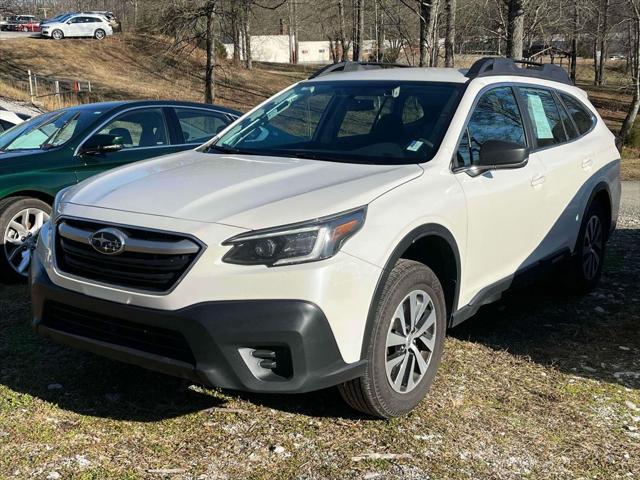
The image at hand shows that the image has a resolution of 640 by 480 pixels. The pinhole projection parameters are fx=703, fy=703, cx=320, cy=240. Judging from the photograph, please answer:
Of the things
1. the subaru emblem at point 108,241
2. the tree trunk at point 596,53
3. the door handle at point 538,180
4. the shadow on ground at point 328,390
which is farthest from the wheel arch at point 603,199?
the tree trunk at point 596,53

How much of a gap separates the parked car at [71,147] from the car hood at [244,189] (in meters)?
1.99

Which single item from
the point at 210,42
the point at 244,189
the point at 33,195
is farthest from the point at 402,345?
the point at 210,42

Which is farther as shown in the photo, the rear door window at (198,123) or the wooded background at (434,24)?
the wooded background at (434,24)

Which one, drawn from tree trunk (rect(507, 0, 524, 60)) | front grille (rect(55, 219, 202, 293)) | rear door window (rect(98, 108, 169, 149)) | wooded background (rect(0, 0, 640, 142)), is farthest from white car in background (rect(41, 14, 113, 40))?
front grille (rect(55, 219, 202, 293))

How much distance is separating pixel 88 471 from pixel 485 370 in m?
2.41

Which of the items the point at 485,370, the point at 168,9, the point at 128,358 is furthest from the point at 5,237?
the point at 168,9

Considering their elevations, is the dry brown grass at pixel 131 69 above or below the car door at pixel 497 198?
above

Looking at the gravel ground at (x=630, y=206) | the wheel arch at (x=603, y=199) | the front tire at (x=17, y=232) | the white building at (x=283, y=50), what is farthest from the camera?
the white building at (x=283, y=50)

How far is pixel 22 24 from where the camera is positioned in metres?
55.6

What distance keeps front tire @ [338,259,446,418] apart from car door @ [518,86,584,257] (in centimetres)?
154

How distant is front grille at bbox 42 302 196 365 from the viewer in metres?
3.12

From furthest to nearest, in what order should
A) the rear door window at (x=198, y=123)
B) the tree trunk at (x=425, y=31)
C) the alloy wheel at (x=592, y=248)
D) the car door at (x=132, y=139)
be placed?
the tree trunk at (x=425, y=31), the rear door window at (x=198, y=123), the car door at (x=132, y=139), the alloy wheel at (x=592, y=248)

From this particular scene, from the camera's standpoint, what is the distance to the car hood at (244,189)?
3.18 meters

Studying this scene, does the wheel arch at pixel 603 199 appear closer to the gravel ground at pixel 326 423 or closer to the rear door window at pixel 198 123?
the gravel ground at pixel 326 423
